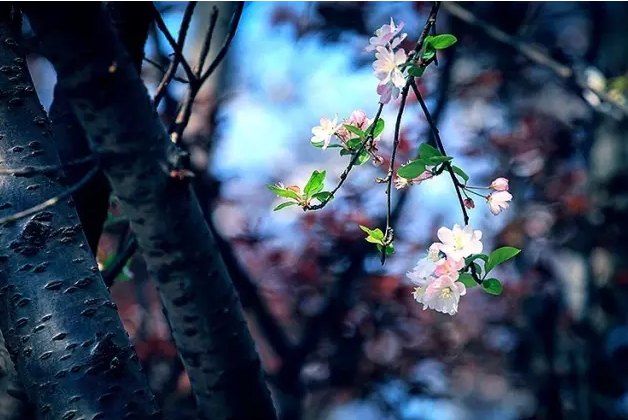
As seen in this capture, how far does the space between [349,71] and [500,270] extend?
151cm

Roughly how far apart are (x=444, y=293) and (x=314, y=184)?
260 millimetres

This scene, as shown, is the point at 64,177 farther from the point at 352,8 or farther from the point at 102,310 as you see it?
the point at 352,8

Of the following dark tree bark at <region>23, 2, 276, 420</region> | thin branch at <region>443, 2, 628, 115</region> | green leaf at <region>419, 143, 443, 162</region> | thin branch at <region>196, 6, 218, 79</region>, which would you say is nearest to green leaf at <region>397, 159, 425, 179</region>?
green leaf at <region>419, 143, 443, 162</region>

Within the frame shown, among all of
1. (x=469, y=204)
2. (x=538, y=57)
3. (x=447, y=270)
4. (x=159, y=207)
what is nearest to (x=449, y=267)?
(x=447, y=270)

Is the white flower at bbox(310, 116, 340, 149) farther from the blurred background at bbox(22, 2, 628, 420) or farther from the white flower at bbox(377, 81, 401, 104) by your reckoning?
the blurred background at bbox(22, 2, 628, 420)

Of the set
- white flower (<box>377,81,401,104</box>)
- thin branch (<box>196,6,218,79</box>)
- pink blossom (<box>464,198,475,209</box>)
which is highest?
thin branch (<box>196,6,218,79</box>)

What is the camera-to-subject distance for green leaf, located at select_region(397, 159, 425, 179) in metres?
0.96

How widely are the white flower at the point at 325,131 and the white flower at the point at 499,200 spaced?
0.27 meters

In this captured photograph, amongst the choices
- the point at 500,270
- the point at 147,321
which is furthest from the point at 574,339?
the point at 147,321

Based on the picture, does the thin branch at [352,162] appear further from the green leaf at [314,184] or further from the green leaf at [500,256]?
the green leaf at [500,256]

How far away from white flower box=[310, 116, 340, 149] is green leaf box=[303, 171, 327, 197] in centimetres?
5

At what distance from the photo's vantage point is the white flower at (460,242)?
0.92 m

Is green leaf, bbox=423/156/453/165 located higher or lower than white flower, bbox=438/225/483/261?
higher

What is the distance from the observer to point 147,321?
3.48 m
